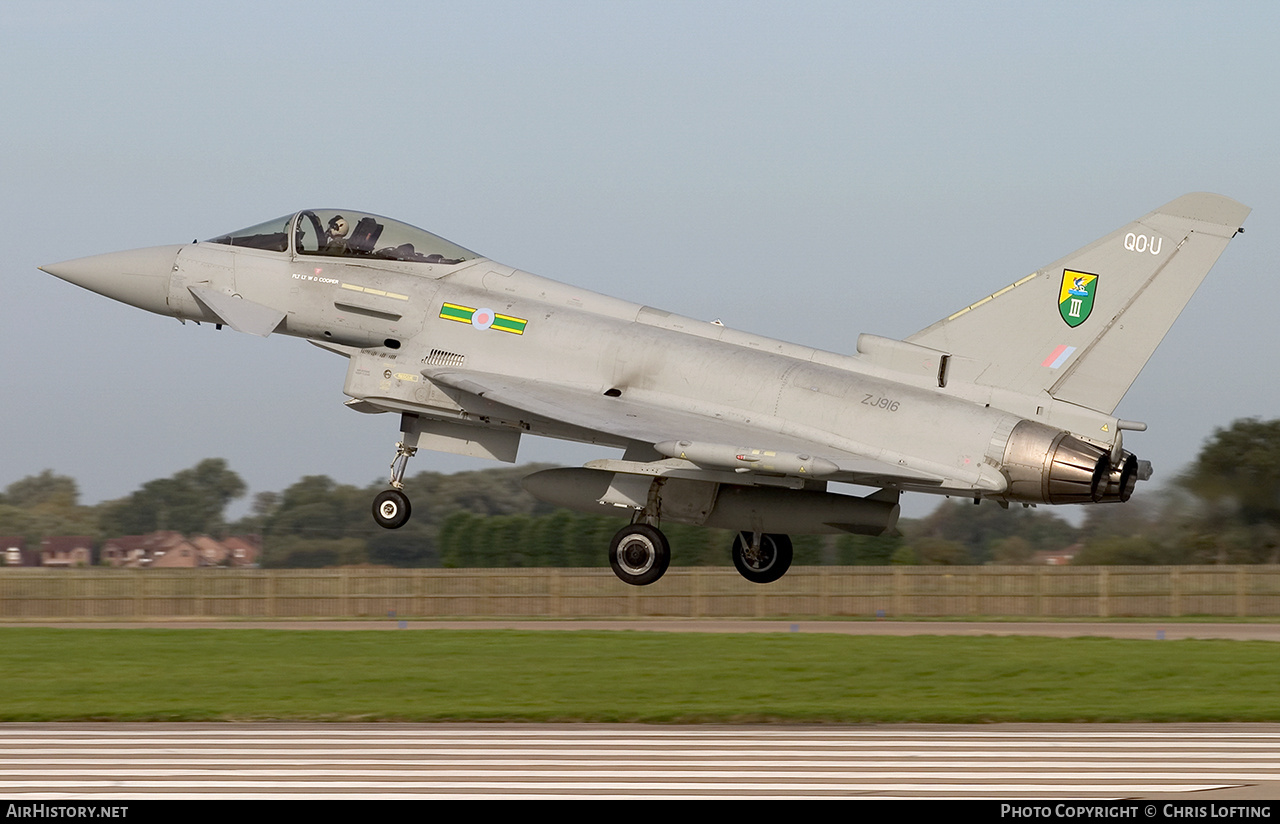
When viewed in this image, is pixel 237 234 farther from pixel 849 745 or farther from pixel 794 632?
pixel 794 632

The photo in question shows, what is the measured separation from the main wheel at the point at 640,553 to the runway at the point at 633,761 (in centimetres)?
199

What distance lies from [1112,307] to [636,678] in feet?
33.8

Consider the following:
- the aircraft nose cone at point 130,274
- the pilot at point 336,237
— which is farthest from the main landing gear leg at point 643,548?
the aircraft nose cone at point 130,274

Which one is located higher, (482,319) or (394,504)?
(482,319)

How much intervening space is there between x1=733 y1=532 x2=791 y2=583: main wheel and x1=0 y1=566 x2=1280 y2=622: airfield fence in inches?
964

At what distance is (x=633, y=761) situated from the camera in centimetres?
1505

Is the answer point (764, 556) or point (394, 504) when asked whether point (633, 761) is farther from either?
point (764, 556)

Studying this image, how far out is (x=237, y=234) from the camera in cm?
2088

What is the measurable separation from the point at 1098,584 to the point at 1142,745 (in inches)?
1163

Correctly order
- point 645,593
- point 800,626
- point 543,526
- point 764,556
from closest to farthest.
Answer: point 764,556 → point 800,626 → point 645,593 → point 543,526

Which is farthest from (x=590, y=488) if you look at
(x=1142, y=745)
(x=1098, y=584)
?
(x=1098, y=584)

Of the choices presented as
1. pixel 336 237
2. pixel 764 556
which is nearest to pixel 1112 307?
pixel 764 556

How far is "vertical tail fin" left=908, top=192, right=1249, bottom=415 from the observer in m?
18.2

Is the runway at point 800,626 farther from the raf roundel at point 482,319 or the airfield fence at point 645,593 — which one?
the raf roundel at point 482,319
